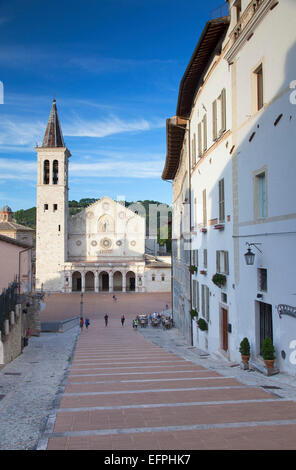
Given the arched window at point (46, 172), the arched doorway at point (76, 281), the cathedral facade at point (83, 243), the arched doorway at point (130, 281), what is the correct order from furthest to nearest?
the arched doorway at point (130, 281) → the arched doorway at point (76, 281) → the arched window at point (46, 172) → the cathedral facade at point (83, 243)

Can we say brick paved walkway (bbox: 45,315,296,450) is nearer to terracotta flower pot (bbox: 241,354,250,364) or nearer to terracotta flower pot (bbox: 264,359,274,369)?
terracotta flower pot (bbox: 264,359,274,369)

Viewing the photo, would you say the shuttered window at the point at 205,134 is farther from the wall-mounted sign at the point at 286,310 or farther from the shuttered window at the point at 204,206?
the wall-mounted sign at the point at 286,310

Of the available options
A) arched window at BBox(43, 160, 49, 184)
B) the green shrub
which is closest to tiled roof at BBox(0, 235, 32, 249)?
the green shrub

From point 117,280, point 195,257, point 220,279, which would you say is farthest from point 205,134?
point 117,280

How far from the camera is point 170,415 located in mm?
6176

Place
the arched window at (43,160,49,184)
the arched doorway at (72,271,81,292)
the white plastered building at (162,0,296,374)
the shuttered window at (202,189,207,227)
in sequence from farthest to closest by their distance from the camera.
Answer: the arched doorway at (72,271,81,292) < the arched window at (43,160,49,184) < the shuttered window at (202,189,207,227) < the white plastered building at (162,0,296,374)

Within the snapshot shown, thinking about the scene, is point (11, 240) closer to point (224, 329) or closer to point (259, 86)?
point (224, 329)

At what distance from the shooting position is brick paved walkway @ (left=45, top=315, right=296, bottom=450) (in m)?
5.09

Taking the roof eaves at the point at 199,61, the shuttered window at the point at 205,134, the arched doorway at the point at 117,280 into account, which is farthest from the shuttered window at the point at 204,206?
the arched doorway at the point at 117,280

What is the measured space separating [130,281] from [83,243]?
10.1 m

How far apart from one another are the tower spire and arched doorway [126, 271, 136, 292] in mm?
23479

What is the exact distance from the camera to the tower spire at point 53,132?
61.4m

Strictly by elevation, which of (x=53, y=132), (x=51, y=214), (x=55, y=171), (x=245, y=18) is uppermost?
(x=53, y=132)
